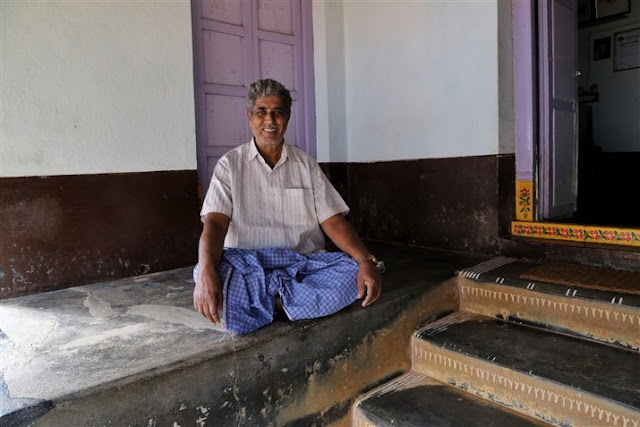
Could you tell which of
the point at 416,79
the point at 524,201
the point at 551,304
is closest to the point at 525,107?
the point at 524,201

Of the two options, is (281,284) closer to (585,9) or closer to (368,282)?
→ (368,282)

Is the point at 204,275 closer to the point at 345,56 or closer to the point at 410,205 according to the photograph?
the point at 410,205

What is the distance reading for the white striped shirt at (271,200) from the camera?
1986mm

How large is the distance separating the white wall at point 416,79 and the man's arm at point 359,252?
4.71 ft

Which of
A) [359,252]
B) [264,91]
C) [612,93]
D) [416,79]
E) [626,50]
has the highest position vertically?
[626,50]

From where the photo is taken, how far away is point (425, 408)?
190cm

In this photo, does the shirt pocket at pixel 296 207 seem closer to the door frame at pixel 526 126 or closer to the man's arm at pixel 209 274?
the man's arm at pixel 209 274

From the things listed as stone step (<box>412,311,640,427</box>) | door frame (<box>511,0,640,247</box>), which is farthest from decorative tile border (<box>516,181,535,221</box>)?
stone step (<box>412,311,640,427</box>)

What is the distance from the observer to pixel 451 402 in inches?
76.6

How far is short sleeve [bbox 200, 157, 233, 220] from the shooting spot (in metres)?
1.92

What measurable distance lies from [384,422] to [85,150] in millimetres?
2127

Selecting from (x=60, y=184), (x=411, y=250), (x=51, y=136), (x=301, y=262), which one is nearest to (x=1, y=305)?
(x=60, y=184)

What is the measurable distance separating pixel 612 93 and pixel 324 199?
506 cm

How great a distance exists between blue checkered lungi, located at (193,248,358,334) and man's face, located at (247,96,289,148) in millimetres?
491
